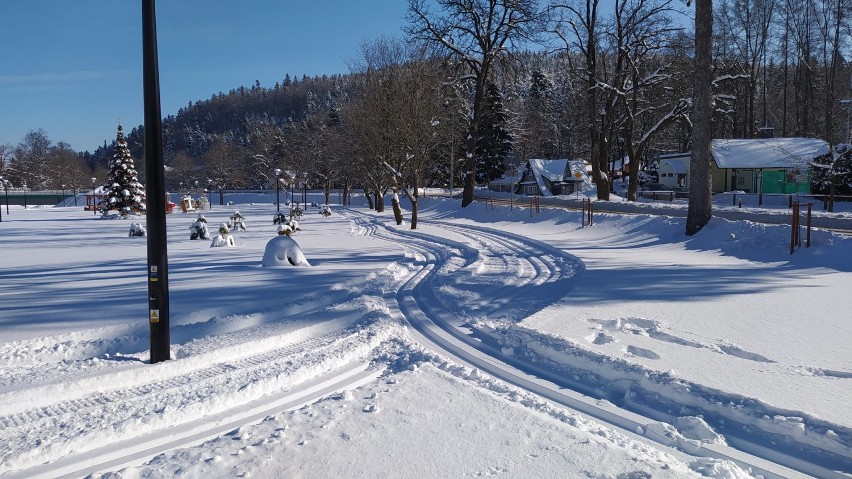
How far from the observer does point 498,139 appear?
183ft

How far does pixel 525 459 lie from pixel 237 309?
585 cm

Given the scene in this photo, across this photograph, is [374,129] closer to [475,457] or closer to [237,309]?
[237,309]

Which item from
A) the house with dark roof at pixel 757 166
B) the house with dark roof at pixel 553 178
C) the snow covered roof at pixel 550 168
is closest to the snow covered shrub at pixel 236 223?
the house with dark roof at pixel 757 166

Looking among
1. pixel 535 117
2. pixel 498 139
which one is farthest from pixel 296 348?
pixel 535 117

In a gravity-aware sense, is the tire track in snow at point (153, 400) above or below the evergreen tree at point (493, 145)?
below

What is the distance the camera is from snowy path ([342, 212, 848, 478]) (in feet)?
13.3

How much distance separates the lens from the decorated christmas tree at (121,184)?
150 ft

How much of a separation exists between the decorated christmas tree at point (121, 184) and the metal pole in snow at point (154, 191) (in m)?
44.1

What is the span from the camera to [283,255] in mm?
13352

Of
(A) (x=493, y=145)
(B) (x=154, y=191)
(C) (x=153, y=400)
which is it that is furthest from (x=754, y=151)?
(C) (x=153, y=400)

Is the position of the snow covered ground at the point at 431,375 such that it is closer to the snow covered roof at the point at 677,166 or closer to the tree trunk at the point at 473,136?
the tree trunk at the point at 473,136

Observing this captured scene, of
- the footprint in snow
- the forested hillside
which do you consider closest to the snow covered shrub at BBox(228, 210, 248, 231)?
the forested hillside

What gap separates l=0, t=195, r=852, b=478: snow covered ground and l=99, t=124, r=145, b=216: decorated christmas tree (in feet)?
124

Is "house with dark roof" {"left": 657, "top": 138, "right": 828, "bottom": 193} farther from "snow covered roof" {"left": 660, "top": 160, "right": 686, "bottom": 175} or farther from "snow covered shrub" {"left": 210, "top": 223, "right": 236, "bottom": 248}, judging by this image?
"snow covered shrub" {"left": 210, "top": 223, "right": 236, "bottom": 248}
